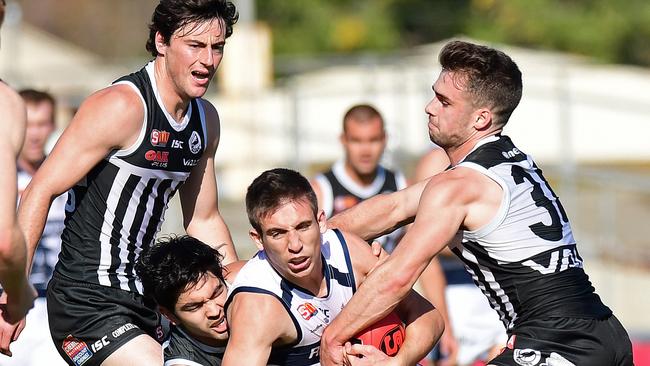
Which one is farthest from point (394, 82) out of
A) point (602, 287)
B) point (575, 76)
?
point (602, 287)

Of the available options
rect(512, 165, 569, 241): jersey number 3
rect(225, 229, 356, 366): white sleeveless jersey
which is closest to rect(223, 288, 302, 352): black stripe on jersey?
rect(225, 229, 356, 366): white sleeveless jersey

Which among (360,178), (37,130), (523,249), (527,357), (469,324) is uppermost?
(37,130)

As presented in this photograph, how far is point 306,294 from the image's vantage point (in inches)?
186

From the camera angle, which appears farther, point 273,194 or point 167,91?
point 167,91

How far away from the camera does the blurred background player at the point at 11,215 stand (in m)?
3.98

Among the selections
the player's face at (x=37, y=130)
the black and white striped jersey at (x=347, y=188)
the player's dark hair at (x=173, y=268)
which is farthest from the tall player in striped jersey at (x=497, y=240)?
the player's face at (x=37, y=130)

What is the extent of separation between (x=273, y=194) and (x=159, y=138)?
0.69 metres

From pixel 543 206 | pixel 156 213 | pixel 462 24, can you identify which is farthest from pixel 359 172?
pixel 462 24

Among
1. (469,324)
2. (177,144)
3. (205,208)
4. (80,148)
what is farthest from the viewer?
(469,324)

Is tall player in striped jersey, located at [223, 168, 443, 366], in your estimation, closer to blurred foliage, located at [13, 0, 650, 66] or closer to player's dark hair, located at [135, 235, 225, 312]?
player's dark hair, located at [135, 235, 225, 312]

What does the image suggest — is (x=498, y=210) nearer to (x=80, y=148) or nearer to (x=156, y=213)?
(x=156, y=213)

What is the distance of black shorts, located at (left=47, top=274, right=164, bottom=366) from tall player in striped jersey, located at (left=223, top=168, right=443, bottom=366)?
580 millimetres

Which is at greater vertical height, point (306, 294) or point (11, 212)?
point (11, 212)

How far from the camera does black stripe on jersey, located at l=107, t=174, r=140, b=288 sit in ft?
16.4
